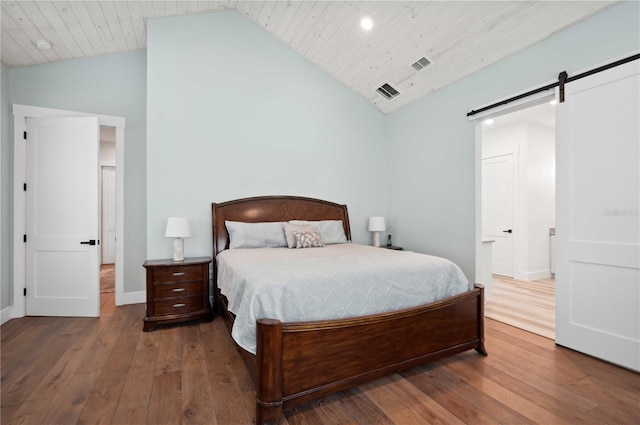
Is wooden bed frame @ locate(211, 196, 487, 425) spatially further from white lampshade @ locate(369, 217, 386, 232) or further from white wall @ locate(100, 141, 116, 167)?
white wall @ locate(100, 141, 116, 167)

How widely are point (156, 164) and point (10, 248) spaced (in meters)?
1.77

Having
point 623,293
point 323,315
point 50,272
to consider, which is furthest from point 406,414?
point 50,272

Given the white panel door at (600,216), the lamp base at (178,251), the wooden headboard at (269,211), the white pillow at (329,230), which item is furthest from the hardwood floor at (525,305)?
the lamp base at (178,251)

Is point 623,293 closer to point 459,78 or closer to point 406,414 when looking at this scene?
point 406,414

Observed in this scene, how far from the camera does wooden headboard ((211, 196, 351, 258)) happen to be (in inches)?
148

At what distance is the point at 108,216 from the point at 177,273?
16.7 ft

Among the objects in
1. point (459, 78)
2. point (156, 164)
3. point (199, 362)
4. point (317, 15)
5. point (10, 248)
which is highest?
point (317, 15)

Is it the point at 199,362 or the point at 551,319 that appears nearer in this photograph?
the point at 199,362

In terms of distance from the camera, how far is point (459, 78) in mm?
3719

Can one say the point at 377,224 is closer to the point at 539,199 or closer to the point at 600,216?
the point at 600,216

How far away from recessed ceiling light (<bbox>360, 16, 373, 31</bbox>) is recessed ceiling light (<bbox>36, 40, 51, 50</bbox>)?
10.8 ft

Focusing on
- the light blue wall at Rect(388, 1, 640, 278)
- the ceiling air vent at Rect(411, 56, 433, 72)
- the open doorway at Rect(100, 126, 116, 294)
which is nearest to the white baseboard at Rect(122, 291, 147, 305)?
the open doorway at Rect(100, 126, 116, 294)

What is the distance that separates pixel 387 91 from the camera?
14.7ft

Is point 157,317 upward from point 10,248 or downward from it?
downward
